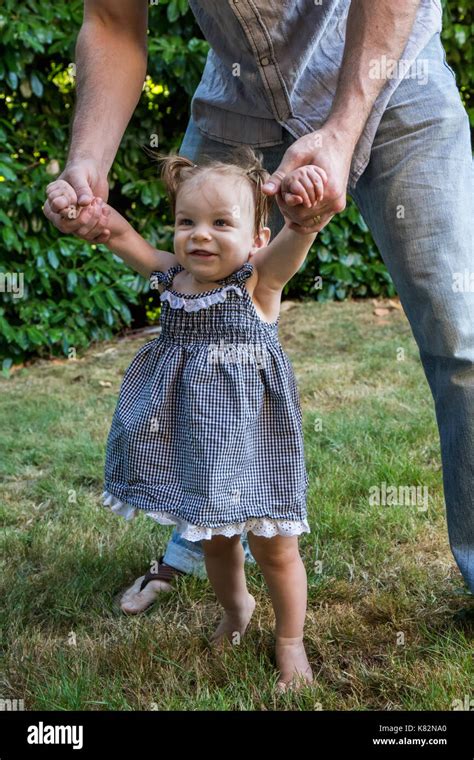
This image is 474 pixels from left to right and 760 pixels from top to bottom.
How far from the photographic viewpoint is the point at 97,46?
7.47 ft

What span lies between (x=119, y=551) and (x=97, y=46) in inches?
57.0

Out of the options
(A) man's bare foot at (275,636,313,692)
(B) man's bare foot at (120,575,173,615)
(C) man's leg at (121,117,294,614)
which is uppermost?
(C) man's leg at (121,117,294,614)

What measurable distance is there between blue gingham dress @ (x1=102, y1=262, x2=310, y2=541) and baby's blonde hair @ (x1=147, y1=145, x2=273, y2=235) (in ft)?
0.60

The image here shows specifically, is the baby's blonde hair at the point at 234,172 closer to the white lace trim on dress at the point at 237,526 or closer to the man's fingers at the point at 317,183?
the man's fingers at the point at 317,183

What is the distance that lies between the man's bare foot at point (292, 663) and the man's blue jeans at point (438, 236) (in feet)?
1.40

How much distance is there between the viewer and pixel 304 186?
5.41 ft

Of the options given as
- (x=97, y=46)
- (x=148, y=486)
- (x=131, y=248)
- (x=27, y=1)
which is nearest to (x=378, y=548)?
(x=148, y=486)

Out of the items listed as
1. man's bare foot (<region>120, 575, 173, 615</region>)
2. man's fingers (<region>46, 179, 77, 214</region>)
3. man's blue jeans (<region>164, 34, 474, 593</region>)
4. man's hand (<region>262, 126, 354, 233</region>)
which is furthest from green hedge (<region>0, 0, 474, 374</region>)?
man's hand (<region>262, 126, 354, 233</region>)

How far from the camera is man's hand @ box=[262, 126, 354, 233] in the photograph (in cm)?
169

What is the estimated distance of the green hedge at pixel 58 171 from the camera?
5023 millimetres

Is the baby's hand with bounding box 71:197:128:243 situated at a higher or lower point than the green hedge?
lower

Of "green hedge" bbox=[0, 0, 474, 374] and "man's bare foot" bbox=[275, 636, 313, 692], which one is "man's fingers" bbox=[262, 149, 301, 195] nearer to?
"man's bare foot" bbox=[275, 636, 313, 692]

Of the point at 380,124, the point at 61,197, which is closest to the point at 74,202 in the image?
the point at 61,197


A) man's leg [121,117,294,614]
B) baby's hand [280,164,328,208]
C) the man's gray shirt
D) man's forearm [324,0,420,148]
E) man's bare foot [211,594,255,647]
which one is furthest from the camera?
man's leg [121,117,294,614]
